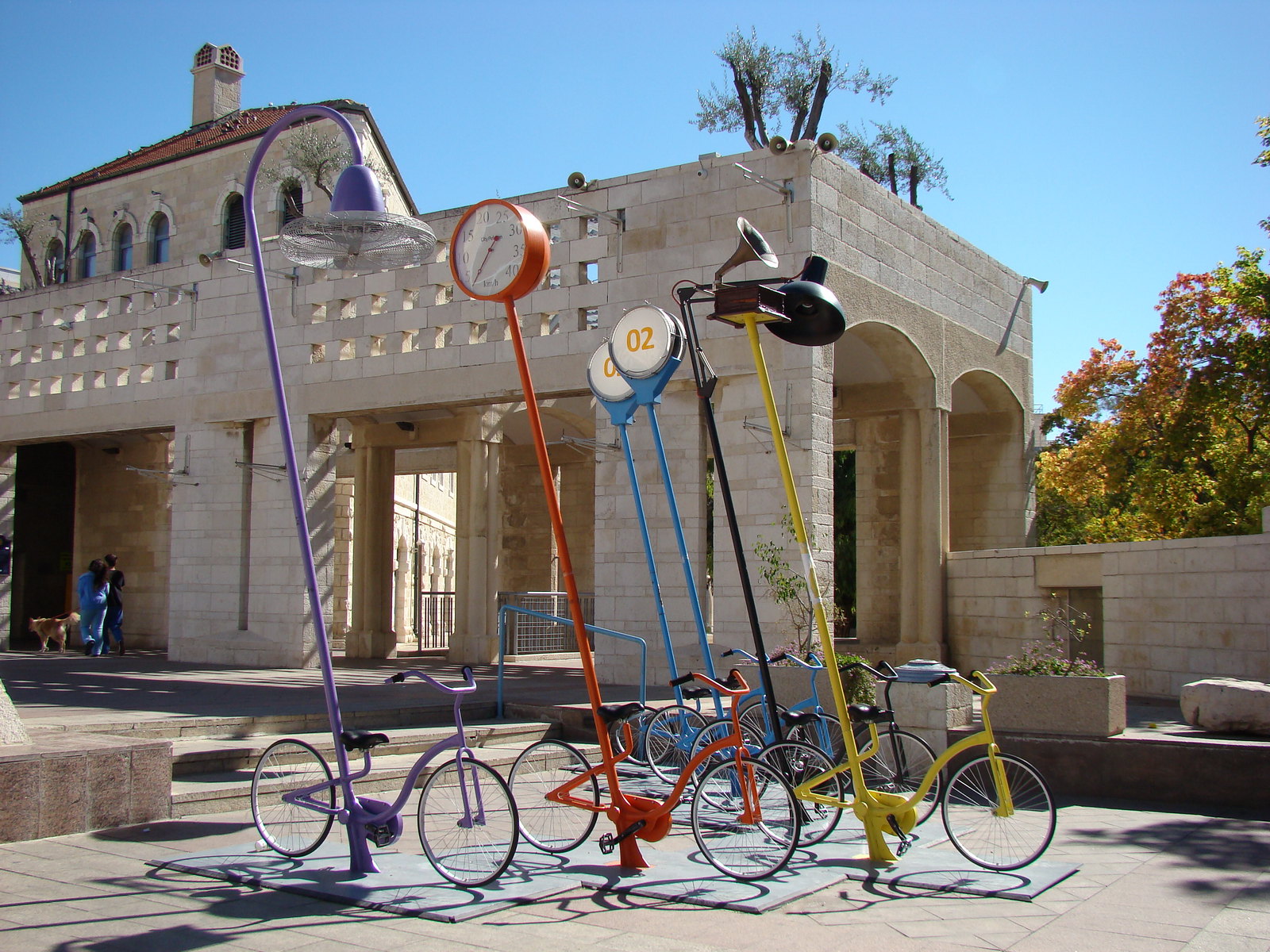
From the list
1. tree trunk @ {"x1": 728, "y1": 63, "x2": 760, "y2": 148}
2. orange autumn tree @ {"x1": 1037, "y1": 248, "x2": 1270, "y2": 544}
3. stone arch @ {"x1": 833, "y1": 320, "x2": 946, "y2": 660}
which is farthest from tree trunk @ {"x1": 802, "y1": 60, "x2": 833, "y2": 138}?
stone arch @ {"x1": 833, "y1": 320, "x2": 946, "y2": 660}

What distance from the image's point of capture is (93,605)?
1900cm

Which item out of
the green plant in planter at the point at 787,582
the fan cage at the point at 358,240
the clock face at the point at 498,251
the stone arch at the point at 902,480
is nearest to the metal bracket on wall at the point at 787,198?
the stone arch at the point at 902,480

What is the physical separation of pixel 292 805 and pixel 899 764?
10.8 feet

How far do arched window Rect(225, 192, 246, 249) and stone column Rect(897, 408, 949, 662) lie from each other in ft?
71.7

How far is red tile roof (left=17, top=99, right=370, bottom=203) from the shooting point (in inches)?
1252

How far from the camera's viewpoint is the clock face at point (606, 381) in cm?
873

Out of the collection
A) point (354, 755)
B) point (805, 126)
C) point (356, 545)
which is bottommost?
point (354, 755)

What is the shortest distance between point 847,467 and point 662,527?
20.1 meters

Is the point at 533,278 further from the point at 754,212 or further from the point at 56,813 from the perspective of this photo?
the point at 754,212

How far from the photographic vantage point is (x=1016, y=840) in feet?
19.2

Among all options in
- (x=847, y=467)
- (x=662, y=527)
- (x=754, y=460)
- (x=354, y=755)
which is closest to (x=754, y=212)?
(x=754, y=460)

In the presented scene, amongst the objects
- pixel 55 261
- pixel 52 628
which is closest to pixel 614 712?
pixel 52 628

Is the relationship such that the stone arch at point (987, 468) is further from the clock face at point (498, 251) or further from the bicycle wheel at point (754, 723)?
the clock face at point (498, 251)

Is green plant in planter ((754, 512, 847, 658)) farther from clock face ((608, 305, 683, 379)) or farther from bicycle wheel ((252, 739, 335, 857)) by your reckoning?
bicycle wheel ((252, 739, 335, 857))
